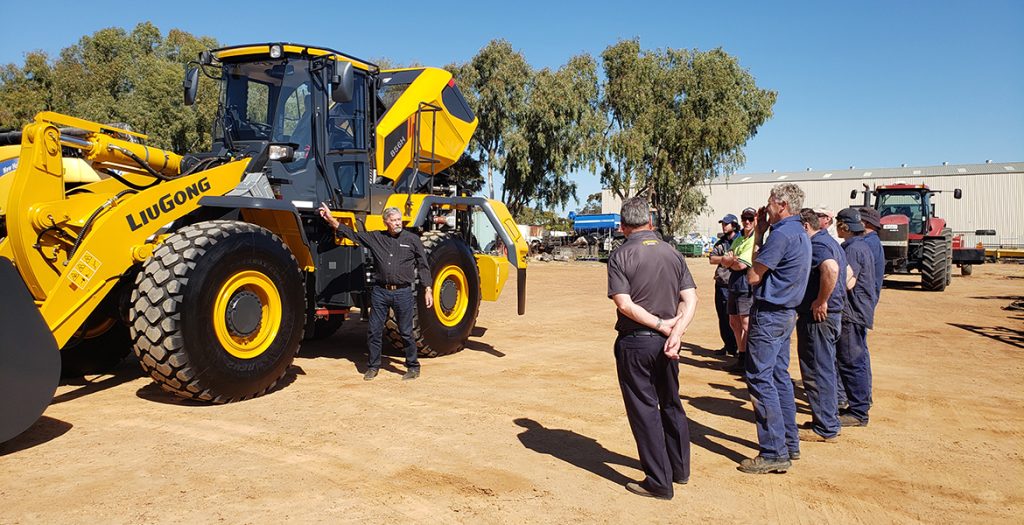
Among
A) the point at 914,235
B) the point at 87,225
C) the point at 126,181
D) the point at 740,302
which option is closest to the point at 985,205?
the point at 914,235

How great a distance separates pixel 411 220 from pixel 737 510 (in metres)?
5.23

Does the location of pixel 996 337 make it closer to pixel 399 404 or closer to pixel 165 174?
pixel 399 404

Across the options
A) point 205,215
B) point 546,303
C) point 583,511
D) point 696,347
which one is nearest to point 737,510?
point 583,511

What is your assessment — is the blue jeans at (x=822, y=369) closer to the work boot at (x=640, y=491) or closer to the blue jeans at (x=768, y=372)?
the blue jeans at (x=768, y=372)

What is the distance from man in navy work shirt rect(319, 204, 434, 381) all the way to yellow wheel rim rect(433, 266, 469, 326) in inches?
40.1

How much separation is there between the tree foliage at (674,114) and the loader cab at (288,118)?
98.4 ft

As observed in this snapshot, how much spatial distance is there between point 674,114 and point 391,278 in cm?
3189

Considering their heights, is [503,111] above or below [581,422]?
above

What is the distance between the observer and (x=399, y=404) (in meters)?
6.04

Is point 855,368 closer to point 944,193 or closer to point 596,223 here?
point 596,223

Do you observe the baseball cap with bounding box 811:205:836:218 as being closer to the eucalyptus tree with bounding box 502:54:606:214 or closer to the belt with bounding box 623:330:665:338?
the belt with bounding box 623:330:665:338

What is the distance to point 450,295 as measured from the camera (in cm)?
839

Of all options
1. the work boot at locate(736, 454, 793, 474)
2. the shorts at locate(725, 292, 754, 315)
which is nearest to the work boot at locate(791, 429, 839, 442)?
the work boot at locate(736, 454, 793, 474)

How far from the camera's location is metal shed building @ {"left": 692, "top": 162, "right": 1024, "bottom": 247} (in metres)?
50.9
